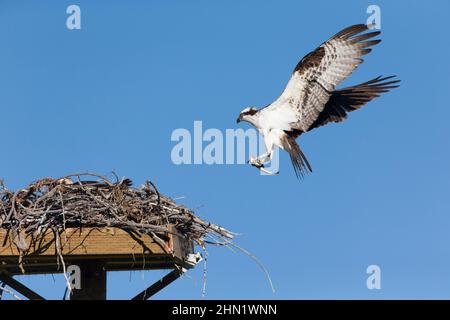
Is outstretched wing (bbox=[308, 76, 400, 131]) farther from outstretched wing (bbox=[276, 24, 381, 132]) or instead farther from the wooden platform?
the wooden platform

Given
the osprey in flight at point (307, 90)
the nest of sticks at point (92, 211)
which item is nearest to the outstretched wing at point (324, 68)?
the osprey in flight at point (307, 90)

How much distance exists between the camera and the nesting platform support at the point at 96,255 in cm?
418

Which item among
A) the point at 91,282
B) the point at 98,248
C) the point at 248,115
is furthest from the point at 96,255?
the point at 248,115

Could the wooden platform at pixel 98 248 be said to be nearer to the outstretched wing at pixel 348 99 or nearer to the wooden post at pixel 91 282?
the wooden post at pixel 91 282

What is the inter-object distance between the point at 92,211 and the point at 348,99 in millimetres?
3607

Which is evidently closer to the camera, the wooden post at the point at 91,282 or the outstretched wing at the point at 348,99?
the wooden post at the point at 91,282

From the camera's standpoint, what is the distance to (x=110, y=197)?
15.5ft

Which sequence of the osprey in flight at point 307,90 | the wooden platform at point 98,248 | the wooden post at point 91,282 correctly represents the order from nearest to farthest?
the wooden platform at point 98,248, the wooden post at point 91,282, the osprey in flight at point 307,90

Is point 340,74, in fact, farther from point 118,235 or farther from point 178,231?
point 118,235

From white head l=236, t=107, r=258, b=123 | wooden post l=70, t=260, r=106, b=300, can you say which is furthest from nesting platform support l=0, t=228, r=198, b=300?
white head l=236, t=107, r=258, b=123

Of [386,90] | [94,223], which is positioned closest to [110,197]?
[94,223]

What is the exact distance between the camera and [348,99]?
24.3ft

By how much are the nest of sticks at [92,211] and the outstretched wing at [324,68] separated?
1.97 meters
